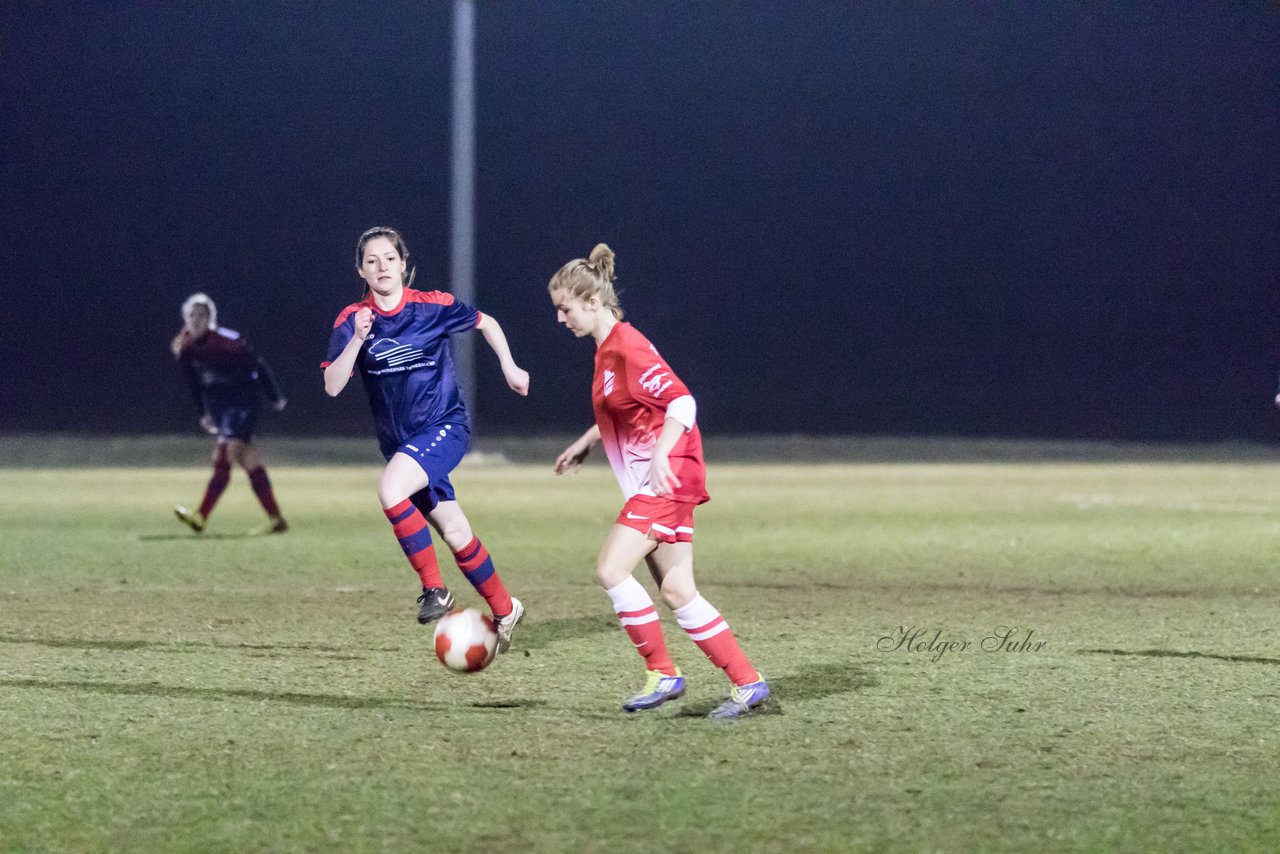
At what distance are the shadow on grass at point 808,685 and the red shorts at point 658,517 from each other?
2.09 ft

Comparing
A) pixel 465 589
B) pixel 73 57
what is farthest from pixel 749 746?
pixel 73 57

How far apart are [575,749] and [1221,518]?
10.4 metres

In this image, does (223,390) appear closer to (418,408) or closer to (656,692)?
(418,408)

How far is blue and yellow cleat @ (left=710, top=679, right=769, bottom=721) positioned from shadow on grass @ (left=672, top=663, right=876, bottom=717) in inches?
3.8

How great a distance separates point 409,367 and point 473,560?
0.89 m

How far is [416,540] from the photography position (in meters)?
7.32

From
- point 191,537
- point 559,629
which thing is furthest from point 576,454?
point 191,537

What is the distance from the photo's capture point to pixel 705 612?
225 inches

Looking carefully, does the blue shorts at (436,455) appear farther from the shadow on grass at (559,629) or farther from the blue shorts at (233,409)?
the blue shorts at (233,409)

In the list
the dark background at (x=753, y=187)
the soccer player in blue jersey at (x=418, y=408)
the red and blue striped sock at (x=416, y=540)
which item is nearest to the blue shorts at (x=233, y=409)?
the soccer player in blue jersey at (x=418, y=408)

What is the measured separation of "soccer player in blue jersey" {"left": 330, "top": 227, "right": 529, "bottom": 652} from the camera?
283 inches

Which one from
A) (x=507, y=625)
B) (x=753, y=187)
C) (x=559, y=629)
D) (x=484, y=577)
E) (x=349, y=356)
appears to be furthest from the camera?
(x=753, y=187)
